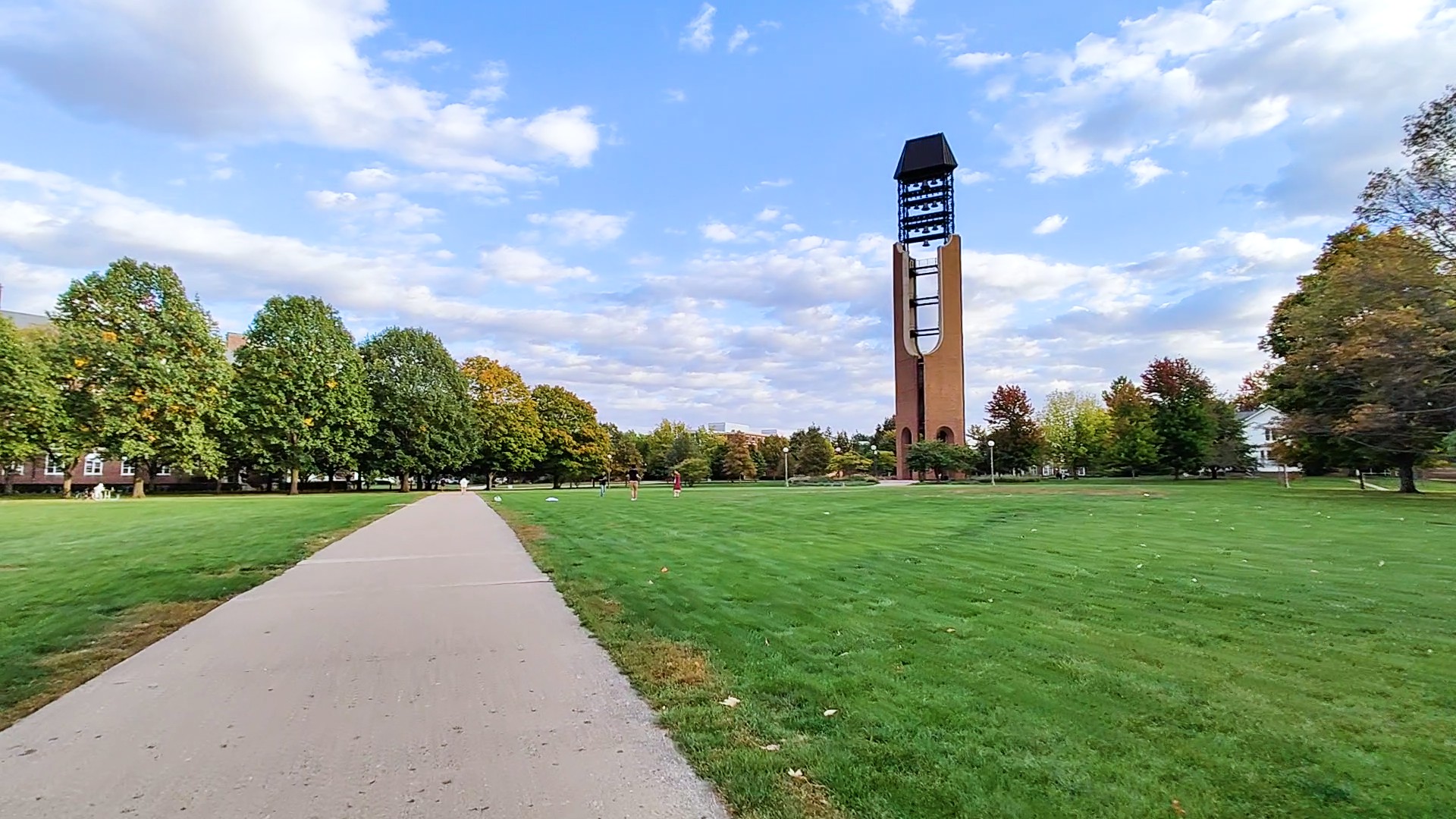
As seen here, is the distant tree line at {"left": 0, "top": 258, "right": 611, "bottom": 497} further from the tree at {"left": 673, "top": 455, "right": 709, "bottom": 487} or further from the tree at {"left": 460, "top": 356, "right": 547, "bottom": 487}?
the tree at {"left": 673, "top": 455, "right": 709, "bottom": 487}

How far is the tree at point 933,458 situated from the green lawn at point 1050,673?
44.0 metres

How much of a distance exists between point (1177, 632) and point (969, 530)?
8.79 meters

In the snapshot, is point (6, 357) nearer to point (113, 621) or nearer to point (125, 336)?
point (125, 336)

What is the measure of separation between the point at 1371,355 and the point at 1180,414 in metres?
31.9

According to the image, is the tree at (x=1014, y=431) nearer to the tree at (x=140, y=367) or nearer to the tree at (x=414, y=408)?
the tree at (x=414, y=408)

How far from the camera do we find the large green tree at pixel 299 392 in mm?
42594

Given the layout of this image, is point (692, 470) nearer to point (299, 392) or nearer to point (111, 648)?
point (299, 392)

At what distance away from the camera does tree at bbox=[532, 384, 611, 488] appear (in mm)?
59156

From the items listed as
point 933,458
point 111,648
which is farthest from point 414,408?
point 111,648

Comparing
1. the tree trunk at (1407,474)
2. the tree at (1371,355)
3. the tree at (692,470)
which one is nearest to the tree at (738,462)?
the tree at (692,470)

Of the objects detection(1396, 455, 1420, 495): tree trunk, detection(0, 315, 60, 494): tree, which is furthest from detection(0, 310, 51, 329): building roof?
detection(1396, 455, 1420, 495): tree trunk

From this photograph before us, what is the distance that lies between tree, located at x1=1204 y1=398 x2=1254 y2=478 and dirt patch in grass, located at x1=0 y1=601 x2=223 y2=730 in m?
62.1

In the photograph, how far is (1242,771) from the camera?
306cm

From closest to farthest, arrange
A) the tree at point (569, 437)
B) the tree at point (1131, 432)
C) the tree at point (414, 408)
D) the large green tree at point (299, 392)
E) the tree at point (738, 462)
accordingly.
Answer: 1. the large green tree at point (299, 392)
2. the tree at point (414, 408)
3. the tree at point (1131, 432)
4. the tree at point (569, 437)
5. the tree at point (738, 462)
